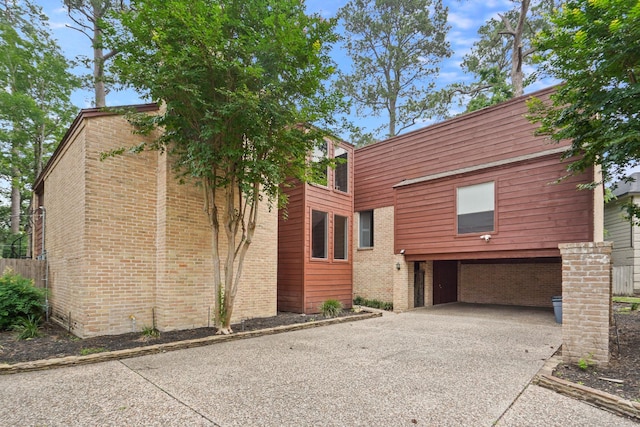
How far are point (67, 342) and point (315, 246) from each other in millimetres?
6630

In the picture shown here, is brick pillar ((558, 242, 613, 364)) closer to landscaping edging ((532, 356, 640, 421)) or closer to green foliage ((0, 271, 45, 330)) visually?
landscaping edging ((532, 356, 640, 421))

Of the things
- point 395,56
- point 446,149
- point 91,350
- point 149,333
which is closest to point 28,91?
point 149,333

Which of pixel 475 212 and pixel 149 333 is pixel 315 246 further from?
pixel 149 333

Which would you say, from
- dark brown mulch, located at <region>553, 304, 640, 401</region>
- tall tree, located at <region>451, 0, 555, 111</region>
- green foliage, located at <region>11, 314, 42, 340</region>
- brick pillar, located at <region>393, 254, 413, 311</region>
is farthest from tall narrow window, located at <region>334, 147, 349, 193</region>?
tall tree, located at <region>451, 0, 555, 111</region>

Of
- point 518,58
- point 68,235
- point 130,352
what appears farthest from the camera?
point 518,58

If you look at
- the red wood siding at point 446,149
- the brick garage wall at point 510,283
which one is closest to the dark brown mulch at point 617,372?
the red wood siding at point 446,149

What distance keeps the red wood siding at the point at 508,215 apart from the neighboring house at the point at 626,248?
27.3ft

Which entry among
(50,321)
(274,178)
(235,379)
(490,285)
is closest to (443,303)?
(490,285)

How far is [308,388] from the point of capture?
4164mm

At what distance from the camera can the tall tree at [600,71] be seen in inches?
210

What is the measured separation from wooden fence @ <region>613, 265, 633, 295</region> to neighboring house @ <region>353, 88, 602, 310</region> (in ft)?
15.4

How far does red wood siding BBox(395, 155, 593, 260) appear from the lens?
863 centimetres

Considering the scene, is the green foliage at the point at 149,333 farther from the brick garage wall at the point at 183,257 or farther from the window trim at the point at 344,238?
the window trim at the point at 344,238

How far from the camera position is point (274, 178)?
21.7 ft
